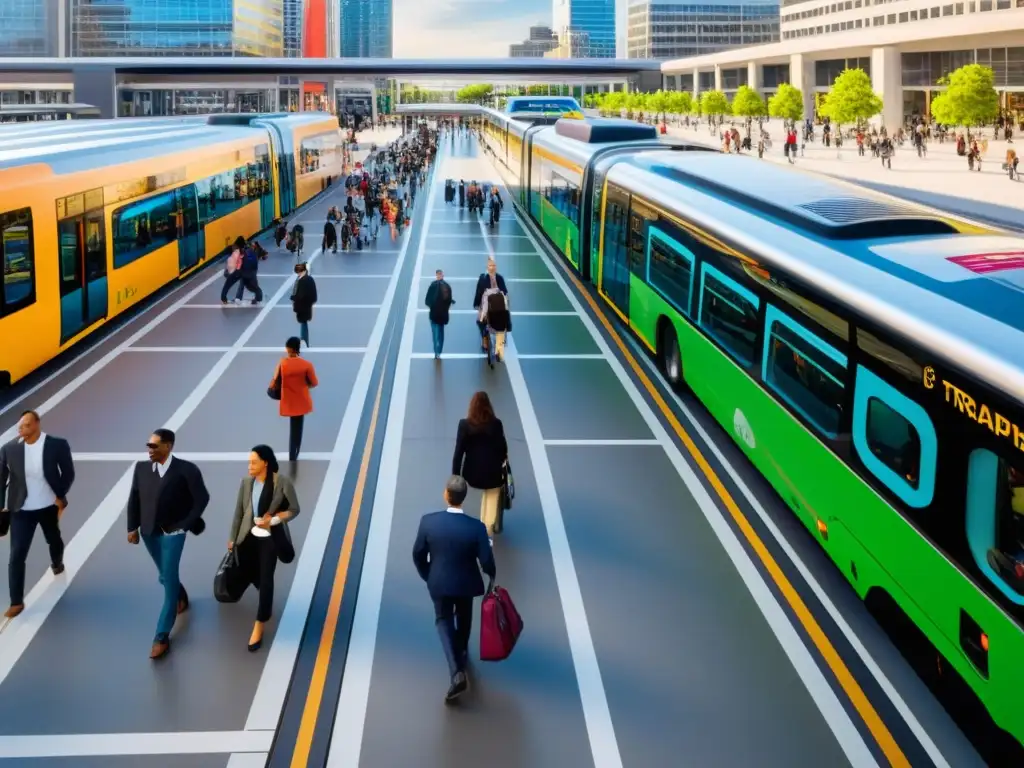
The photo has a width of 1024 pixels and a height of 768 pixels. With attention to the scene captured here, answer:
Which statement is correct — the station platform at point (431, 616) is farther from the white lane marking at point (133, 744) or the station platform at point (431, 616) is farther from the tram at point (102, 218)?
the tram at point (102, 218)

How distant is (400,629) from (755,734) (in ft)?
9.33

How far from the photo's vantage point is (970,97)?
49.2 m

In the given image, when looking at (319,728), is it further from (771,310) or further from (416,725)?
(771,310)

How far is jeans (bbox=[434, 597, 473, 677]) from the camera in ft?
22.9

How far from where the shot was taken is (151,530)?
7406 millimetres

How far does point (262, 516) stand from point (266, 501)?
0.11m

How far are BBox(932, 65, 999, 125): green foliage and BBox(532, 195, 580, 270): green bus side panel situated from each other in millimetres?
25490

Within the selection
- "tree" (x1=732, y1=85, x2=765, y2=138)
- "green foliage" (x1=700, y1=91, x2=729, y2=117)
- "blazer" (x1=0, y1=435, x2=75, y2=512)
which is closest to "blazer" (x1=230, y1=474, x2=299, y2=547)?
"blazer" (x1=0, y1=435, x2=75, y2=512)

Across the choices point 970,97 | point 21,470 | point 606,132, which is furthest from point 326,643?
point 970,97

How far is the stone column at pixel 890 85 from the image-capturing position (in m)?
65.8

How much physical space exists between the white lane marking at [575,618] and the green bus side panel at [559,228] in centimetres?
1121

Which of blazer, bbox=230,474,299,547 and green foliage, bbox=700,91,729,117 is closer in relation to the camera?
blazer, bbox=230,474,299,547

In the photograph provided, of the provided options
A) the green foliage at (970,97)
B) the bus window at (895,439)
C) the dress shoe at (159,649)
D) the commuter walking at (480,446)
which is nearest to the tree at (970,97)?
the green foliage at (970,97)

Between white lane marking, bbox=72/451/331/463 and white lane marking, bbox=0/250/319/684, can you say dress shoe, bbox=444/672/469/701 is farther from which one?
white lane marking, bbox=72/451/331/463
